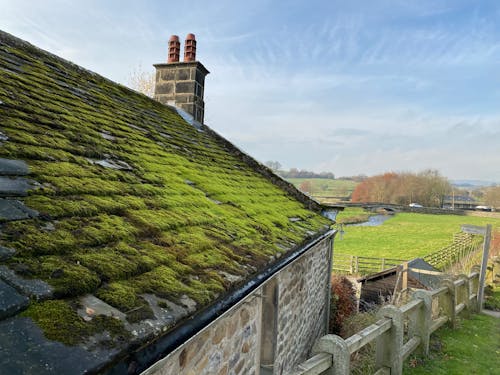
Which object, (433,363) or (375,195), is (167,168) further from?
(375,195)

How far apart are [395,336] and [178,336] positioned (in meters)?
3.79

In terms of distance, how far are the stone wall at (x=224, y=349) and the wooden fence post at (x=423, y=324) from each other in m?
3.38

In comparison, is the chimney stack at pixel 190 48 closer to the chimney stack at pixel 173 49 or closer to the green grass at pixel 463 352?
the chimney stack at pixel 173 49

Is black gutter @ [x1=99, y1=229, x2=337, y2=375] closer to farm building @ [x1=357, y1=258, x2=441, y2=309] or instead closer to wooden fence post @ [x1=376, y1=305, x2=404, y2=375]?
wooden fence post @ [x1=376, y1=305, x2=404, y2=375]

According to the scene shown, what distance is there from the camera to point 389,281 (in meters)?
14.6

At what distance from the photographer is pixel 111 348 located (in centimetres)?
139

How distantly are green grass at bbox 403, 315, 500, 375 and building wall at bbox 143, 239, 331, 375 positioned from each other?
5.63ft

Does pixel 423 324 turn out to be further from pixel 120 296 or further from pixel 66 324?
pixel 66 324

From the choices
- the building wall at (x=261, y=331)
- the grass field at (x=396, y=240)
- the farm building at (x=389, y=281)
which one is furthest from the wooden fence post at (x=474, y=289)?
the grass field at (x=396, y=240)

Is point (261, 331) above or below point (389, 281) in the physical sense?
above

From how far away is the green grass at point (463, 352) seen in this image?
553 cm

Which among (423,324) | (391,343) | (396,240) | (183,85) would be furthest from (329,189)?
(391,343)

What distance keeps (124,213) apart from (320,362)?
2.05 m

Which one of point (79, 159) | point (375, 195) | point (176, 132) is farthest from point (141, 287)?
point (375, 195)
